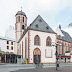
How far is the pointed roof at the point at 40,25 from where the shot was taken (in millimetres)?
35194

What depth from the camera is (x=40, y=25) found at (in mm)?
36594

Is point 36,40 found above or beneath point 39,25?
beneath

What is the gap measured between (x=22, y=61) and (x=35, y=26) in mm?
11330

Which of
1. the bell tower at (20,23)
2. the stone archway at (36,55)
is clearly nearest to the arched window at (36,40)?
the stone archway at (36,55)

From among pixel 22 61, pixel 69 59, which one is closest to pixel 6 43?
pixel 22 61

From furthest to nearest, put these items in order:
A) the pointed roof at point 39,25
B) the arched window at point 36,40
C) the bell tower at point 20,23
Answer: the bell tower at point 20,23
the pointed roof at point 39,25
the arched window at point 36,40

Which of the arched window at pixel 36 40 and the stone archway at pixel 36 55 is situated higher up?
the arched window at pixel 36 40

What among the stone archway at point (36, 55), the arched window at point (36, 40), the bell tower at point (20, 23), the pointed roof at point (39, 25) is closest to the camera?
the stone archway at point (36, 55)

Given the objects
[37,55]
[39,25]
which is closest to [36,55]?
[37,55]

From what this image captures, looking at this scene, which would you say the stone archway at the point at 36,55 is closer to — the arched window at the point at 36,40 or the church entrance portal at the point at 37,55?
the church entrance portal at the point at 37,55

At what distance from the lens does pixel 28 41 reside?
3356cm

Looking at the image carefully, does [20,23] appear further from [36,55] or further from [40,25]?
[36,55]

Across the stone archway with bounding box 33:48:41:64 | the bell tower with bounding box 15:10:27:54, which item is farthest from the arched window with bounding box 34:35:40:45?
the bell tower with bounding box 15:10:27:54

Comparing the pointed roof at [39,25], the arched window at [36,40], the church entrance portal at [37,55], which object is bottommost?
the church entrance portal at [37,55]
